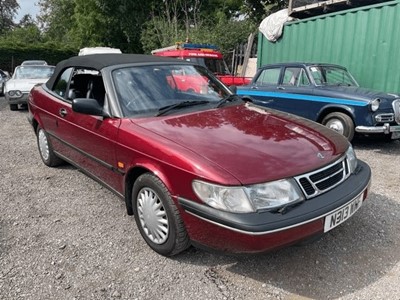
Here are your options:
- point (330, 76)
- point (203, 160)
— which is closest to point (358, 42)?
point (330, 76)

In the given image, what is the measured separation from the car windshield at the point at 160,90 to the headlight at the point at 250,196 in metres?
1.18

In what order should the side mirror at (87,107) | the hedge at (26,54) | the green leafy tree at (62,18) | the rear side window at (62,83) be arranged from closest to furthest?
the side mirror at (87,107) < the rear side window at (62,83) < the hedge at (26,54) < the green leafy tree at (62,18)

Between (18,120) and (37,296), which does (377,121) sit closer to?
(37,296)

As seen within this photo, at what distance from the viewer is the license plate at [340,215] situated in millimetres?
2506

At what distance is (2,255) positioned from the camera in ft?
9.79

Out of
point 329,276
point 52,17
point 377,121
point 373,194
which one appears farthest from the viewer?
point 52,17

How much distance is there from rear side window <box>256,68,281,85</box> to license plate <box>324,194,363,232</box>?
198 inches

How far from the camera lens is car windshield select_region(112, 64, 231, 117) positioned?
332 cm

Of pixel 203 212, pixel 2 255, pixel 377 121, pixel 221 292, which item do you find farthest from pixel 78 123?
pixel 377 121

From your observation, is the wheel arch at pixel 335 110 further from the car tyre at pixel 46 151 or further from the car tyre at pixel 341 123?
the car tyre at pixel 46 151

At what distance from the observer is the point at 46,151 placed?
201 inches

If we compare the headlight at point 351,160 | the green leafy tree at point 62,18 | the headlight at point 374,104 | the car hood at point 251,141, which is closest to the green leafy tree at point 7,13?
the green leafy tree at point 62,18

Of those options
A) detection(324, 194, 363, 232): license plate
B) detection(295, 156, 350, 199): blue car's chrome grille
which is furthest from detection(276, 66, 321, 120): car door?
detection(324, 194, 363, 232): license plate

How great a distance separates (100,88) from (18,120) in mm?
6741
